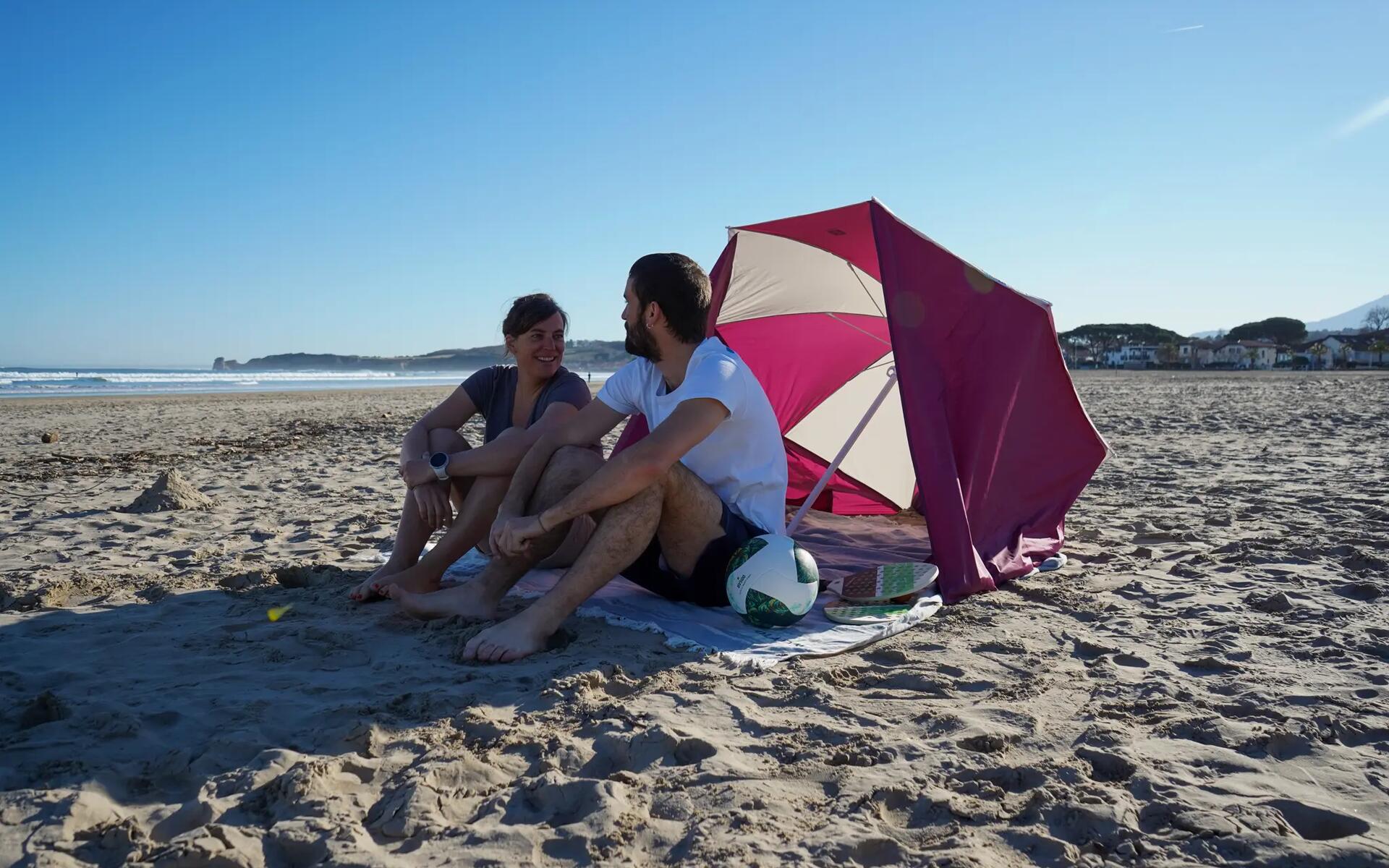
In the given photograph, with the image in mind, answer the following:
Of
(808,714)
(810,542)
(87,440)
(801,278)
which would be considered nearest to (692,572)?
(808,714)

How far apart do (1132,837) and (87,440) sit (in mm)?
10736

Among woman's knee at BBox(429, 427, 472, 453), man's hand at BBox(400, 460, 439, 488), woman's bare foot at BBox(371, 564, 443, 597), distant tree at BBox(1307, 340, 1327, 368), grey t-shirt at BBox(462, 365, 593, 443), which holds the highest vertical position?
distant tree at BBox(1307, 340, 1327, 368)

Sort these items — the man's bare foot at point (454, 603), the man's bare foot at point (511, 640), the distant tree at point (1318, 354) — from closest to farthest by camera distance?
the man's bare foot at point (511, 640) → the man's bare foot at point (454, 603) → the distant tree at point (1318, 354)

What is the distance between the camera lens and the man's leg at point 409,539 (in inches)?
130

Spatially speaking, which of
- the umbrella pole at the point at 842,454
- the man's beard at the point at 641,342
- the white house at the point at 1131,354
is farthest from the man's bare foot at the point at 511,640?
the white house at the point at 1131,354

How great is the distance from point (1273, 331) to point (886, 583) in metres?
78.0

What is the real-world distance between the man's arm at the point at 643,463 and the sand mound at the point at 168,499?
346cm

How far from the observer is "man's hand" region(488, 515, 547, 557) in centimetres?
279

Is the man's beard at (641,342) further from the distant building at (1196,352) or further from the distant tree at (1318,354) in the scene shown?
the distant tree at (1318,354)

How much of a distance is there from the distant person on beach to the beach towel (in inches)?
12.2

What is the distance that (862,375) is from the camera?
5.08m

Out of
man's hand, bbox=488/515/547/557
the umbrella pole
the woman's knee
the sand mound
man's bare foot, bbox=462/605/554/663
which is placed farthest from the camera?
the sand mound

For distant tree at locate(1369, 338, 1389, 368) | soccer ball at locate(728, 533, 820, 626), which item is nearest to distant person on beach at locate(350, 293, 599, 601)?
soccer ball at locate(728, 533, 820, 626)

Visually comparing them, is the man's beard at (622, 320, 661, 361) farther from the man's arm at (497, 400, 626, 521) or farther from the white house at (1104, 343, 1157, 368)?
the white house at (1104, 343, 1157, 368)
